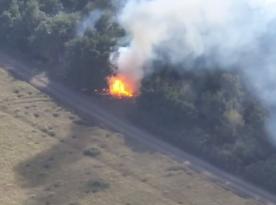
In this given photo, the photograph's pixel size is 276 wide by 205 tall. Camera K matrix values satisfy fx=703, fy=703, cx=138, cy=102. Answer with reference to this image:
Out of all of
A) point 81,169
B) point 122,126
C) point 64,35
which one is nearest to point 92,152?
point 81,169

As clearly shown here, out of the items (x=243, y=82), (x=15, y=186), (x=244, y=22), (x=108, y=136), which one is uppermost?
(x=244, y=22)

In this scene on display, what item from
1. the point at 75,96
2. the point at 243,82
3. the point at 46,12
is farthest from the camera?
the point at 46,12

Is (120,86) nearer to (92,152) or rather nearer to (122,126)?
(122,126)

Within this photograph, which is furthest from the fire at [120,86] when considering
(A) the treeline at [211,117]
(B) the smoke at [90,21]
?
(B) the smoke at [90,21]

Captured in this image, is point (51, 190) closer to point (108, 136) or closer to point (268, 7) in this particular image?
point (108, 136)

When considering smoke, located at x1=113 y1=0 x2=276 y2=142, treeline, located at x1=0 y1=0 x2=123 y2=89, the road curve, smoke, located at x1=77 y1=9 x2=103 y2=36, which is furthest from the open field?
smoke, located at x1=77 y1=9 x2=103 y2=36

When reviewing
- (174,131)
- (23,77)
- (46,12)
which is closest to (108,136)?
(174,131)
